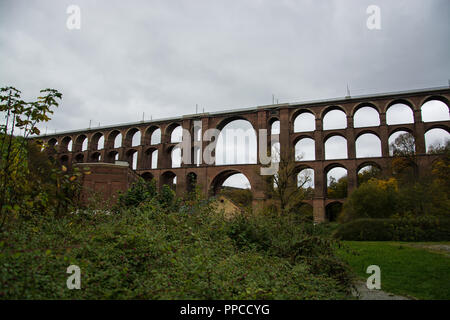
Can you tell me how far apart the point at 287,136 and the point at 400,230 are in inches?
675

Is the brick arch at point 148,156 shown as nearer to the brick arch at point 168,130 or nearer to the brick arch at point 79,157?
the brick arch at point 168,130

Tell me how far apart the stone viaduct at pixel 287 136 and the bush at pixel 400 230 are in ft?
37.5

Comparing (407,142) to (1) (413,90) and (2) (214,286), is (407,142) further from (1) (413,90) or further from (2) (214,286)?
(2) (214,286)

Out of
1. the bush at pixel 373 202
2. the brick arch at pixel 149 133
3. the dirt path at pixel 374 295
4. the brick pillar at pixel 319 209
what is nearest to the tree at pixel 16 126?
the dirt path at pixel 374 295

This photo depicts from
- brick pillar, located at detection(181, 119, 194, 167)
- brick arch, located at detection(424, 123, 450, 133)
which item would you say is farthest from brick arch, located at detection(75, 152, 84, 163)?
brick arch, located at detection(424, 123, 450, 133)

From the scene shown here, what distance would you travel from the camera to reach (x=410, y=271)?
21.7 feet

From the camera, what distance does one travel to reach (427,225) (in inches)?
606

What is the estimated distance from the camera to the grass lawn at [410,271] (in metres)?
5.24

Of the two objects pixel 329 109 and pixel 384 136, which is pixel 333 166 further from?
pixel 329 109

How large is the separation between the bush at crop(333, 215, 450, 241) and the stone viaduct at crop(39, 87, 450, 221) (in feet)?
37.5

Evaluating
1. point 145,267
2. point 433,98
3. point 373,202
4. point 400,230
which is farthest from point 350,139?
point 145,267

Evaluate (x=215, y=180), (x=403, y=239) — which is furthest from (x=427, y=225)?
(x=215, y=180)

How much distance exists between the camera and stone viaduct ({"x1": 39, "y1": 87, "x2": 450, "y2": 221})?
29.0 metres

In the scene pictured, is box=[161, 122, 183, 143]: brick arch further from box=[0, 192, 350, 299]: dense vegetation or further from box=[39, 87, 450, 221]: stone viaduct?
box=[0, 192, 350, 299]: dense vegetation
